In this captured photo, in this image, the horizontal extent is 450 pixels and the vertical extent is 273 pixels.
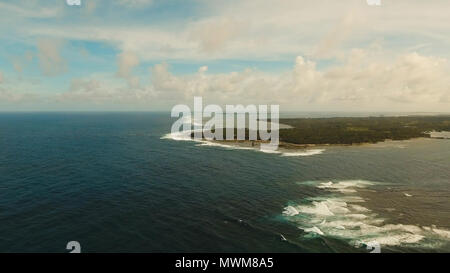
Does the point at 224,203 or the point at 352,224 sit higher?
the point at 224,203

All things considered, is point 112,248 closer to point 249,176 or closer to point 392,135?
point 249,176

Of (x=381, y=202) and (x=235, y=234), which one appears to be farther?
(x=381, y=202)

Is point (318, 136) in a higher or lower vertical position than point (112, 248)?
higher

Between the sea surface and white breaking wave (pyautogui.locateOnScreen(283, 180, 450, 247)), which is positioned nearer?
the sea surface

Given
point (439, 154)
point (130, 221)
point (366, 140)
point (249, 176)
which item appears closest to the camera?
point (130, 221)

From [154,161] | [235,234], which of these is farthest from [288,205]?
[154,161]
